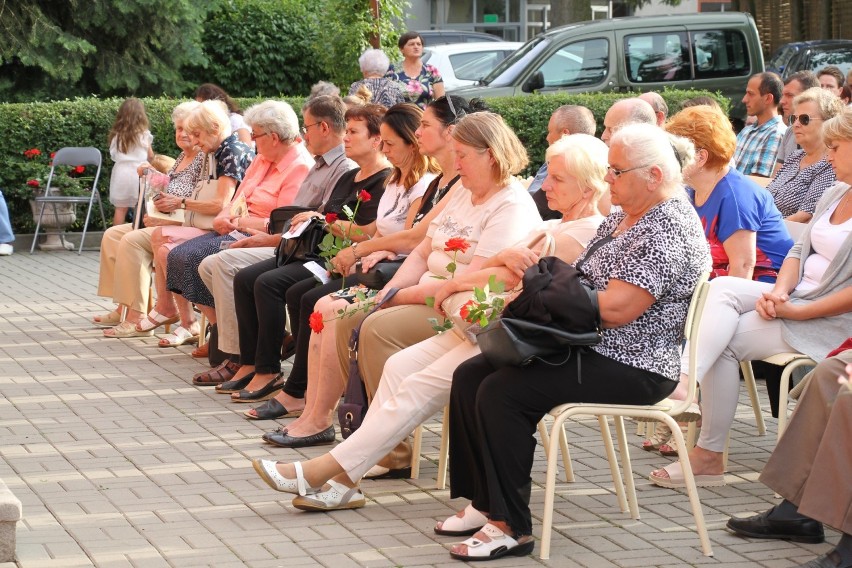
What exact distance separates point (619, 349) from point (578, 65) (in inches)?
436

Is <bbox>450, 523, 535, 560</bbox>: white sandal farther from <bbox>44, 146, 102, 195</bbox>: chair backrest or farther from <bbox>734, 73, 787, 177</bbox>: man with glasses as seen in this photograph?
<bbox>44, 146, 102, 195</bbox>: chair backrest

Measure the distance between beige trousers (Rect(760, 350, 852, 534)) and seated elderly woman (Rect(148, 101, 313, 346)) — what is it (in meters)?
4.09

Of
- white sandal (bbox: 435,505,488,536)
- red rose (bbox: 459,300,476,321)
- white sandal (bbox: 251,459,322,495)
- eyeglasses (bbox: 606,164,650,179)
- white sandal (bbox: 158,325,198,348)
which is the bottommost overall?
white sandal (bbox: 158,325,198,348)

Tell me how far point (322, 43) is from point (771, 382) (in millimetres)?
12322

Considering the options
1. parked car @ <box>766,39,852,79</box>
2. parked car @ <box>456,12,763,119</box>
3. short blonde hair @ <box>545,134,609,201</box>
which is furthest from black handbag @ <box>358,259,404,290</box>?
parked car @ <box>766,39,852,79</box>

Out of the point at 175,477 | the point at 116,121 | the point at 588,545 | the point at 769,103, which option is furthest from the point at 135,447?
the point at 116,121

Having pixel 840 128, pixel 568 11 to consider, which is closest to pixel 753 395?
pixel 840 128

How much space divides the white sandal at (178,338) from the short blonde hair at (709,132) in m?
4.15

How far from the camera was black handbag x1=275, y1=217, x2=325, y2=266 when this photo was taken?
278 inches

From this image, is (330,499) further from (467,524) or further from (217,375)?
(217,375)

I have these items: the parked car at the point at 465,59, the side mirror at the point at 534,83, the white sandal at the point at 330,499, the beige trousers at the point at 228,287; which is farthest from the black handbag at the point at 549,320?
the parked car at the point at 465,59

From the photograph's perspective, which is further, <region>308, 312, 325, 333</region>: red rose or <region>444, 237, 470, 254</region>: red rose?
<region>308, 312, 325, 333</region>: red rose

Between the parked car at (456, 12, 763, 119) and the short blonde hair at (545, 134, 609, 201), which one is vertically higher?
the parked car at (456, 12, 763, 119)

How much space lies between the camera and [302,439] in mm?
6152
